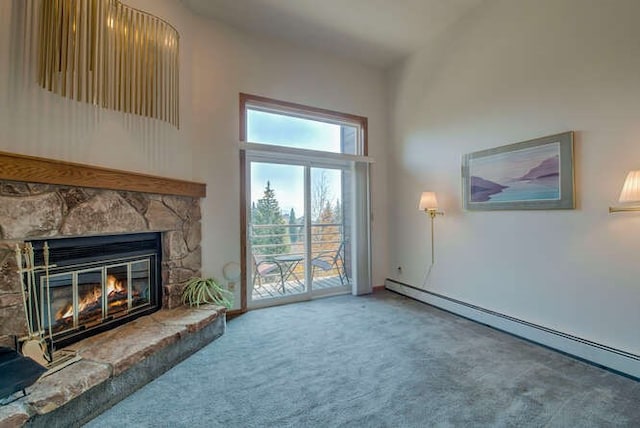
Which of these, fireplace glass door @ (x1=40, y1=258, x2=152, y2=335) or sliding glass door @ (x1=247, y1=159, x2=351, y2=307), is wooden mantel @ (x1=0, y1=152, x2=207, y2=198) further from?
sliding glass door @ (x1=247, y1=159, x2=351, y2=307)

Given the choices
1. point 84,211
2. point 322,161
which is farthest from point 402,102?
point 84,211

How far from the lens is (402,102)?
14.4 feet

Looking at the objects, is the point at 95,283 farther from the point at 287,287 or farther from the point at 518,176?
the point at 518,176

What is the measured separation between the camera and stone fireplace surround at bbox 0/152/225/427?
1.69 meters

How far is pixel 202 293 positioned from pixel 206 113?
6.53ft

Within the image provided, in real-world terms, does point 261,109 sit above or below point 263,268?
above

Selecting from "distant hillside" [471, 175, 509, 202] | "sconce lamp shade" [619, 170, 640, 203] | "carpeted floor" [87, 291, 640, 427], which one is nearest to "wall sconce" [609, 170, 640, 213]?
"sconce lamp shade" [619, 170, 640, 203]

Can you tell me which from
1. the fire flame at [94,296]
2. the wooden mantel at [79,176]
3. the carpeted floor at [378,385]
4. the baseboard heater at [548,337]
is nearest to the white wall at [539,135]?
the baseboard heater at [548,337]

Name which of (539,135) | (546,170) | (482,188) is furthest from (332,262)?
(539,135)

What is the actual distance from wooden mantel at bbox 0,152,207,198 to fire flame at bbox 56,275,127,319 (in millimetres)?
831

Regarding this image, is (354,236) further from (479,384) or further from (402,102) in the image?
(479,384)

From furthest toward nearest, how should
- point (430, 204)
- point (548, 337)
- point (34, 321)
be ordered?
point (430, 204) → point (548, 337) → point (34, 321)

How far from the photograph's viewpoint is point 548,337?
266cm

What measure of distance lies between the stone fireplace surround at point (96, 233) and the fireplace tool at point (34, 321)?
0.05 metres
